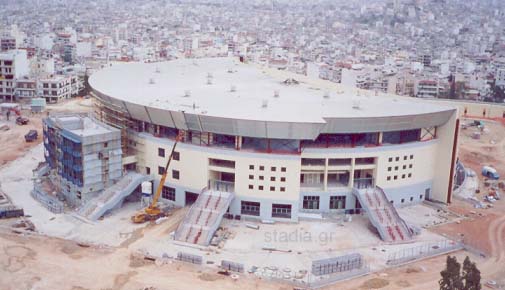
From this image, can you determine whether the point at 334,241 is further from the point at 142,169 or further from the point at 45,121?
the point at 45,121

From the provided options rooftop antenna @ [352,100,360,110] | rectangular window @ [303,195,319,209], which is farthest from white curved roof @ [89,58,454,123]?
rectangular window @ [303,195,319,209]

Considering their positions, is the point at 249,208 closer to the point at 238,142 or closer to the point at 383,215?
the point at 238,142

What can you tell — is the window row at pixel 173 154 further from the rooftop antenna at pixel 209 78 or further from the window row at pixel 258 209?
the rooftop antenna at pixel 209 78

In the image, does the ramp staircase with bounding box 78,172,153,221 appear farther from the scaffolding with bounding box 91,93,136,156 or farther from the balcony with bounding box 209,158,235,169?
the balcony with bounding box 209,158,235,169

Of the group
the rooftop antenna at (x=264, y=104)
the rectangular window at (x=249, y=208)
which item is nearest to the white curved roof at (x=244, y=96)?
the rooftop antenna at (x=264, y=104)

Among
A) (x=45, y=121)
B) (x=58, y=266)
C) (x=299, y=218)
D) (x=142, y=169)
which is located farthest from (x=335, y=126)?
(x=45, y=121)

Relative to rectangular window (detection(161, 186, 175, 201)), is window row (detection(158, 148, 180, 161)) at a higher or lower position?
higher

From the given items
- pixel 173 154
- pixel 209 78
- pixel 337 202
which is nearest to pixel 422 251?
pixel 337 202
